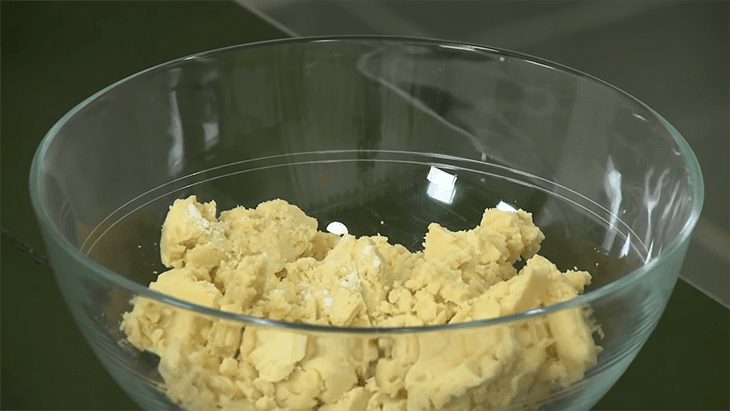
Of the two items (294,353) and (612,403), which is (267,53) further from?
(612,403)

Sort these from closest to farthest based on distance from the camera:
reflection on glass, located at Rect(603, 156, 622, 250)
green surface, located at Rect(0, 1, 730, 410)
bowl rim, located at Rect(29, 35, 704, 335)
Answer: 1. bowl rim, located at Rect(29, 35, 704, 335)
2. reflection on glass, located at Rect(603, 156, 622, 250)
3. green surface, located at Rect(0, 1, 730, 410)

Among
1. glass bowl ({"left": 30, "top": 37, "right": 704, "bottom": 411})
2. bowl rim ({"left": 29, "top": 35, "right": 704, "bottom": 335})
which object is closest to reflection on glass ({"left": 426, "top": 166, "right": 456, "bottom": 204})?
glass bowl ({"left": 30, "top": 37, "right": 704, "bottom": 411})

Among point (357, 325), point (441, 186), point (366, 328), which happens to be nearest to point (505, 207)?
point (441, 186)

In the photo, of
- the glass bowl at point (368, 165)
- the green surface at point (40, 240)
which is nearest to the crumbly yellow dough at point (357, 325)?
the glass bowl at point (368, 165)

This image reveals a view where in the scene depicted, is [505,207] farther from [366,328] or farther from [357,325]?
[366,328]

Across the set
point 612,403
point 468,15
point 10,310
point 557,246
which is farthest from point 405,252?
point 468,15

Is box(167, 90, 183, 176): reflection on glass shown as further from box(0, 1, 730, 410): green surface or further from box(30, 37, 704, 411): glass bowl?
box(0, 1, 730, 410): green surface

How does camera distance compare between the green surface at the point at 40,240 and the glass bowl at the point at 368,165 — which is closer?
the glass bowl at the point at 368,165

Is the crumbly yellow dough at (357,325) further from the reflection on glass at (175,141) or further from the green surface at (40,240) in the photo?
the green surface at (40,240)

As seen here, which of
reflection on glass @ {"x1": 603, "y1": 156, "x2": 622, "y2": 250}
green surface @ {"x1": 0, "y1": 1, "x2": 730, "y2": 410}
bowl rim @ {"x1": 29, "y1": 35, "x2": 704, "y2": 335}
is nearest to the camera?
bowl rim @ {"x1": 29, "y1": 35, "x2": 704, "y2": 335}
